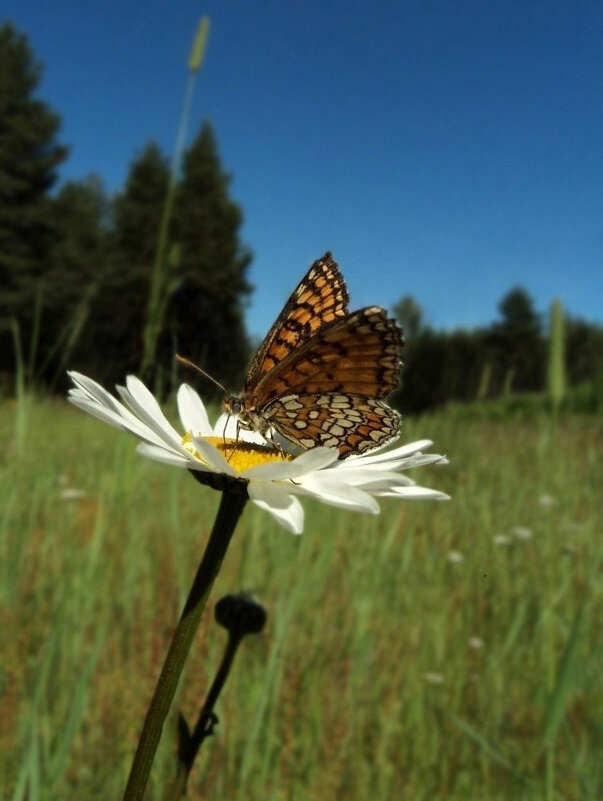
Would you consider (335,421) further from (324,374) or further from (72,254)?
(72,254)

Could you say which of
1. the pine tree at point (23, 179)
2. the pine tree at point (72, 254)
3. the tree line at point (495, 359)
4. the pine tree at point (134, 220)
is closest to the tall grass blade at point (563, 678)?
the tree line at point (495, 359)

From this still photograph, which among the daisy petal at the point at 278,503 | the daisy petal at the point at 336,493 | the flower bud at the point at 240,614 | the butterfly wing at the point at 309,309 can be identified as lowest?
the flower bud at the point at 240,614

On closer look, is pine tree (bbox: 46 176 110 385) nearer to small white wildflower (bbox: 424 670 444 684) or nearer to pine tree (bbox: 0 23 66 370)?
pine tree (bbox: 0 23 66 370)

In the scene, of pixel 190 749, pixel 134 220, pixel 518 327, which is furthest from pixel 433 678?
pixel 518 327

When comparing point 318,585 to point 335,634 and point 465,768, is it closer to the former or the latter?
point 335,634

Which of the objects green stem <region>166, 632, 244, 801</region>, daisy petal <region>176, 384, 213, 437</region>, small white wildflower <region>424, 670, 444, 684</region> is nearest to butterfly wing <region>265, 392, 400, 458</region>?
daisy petal <region>176, 384, 213, 437</region>

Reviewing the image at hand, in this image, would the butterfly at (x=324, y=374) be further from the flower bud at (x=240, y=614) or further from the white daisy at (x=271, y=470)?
the flower bud at (x=240, y=614)
